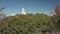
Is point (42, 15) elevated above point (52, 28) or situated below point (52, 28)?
above

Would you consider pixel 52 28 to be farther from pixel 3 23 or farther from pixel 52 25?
pixel 3 23

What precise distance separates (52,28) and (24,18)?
1948 millimetres

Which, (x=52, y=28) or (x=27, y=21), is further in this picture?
(x=52, y=28)

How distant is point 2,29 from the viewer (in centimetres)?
1015

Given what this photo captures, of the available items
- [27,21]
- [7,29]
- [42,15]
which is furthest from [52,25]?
[7,29]

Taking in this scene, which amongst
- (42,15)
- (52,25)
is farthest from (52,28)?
(42,15)

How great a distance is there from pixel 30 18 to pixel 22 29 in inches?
39.8

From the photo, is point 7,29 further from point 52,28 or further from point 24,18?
point 52,28

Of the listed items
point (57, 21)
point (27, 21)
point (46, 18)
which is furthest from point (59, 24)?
point (27, 21)

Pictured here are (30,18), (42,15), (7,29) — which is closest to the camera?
(7,29)

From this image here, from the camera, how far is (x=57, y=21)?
468 inches

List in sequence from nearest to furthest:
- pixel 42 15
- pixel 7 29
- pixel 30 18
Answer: pixel 7 29
pixel 30 18
pixel 42 15

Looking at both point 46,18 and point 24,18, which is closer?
point 24,18

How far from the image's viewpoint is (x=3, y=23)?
10297 millimetres
